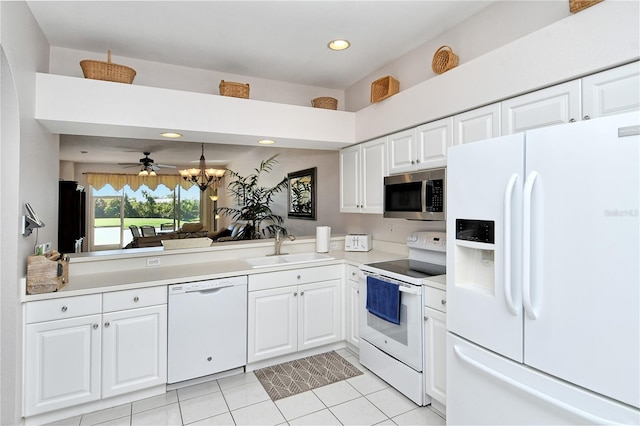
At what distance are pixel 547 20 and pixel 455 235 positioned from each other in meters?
1.49

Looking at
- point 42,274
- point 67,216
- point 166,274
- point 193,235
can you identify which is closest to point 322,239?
point 166,274

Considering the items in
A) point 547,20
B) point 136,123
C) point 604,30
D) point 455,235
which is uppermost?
point 547,20

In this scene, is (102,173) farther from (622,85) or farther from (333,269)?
(622,85)

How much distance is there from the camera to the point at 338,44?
2793 millimetres

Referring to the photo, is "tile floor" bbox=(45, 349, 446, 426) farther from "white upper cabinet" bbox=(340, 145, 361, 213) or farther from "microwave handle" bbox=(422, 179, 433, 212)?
"white upper cabinet" bbox=(340, 145, 361, 213)

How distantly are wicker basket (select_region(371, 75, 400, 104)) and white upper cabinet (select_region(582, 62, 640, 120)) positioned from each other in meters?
1.51

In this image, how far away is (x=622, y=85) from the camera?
4.96 feet

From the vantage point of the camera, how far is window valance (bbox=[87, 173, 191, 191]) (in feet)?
29.6

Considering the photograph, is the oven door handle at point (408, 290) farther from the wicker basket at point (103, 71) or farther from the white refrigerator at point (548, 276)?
the wicker basket at point (103, 71)

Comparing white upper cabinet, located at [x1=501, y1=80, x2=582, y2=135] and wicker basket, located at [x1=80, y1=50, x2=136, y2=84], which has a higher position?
wicker basket, located at [x1=80, y1=50, x2=136, y2=84]

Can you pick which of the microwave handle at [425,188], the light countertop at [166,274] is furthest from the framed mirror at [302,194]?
the microwave handle at [425,188]

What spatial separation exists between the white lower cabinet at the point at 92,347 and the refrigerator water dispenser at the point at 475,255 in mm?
2063

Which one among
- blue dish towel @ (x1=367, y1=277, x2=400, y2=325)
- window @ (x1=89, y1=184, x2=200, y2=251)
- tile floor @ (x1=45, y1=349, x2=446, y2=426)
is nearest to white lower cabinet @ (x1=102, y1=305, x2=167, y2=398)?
tile floor @ (x1=45, y1=349, x2=446, y2=426)

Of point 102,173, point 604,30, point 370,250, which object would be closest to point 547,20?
point 604,30
